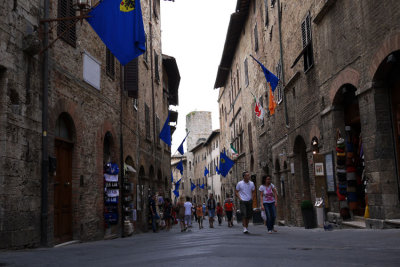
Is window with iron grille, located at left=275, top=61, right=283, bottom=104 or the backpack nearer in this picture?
the backpack

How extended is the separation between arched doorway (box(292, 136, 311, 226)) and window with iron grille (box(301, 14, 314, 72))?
2.97m

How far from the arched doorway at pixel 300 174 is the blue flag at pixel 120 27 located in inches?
327

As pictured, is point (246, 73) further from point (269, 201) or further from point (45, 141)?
point (45, 141)

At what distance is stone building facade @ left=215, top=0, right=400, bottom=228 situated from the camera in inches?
341

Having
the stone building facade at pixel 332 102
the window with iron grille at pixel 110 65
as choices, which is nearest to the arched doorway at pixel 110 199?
the window with iron grille at pixel 110 65

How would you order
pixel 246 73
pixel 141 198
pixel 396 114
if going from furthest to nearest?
pixel 246 73 → pixel 141 198 → pixel 396 114

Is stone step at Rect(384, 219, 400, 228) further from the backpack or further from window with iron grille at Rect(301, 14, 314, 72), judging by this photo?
the backpack

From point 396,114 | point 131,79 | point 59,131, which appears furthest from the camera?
point 131,79

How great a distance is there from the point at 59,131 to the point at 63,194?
1394 mm

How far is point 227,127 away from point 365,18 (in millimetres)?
29143

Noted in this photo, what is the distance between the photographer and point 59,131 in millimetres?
9883

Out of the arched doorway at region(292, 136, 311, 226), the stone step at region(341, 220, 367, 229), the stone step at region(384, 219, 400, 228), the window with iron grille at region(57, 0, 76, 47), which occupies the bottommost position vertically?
the stone step at region(341, 220, 367, 229)

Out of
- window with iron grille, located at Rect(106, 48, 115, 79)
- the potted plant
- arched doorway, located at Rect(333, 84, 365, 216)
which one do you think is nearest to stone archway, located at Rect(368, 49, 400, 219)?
arched doorway, located at Rect(333, 84, 365, 216)

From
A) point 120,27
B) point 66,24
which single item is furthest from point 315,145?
point 66,24
